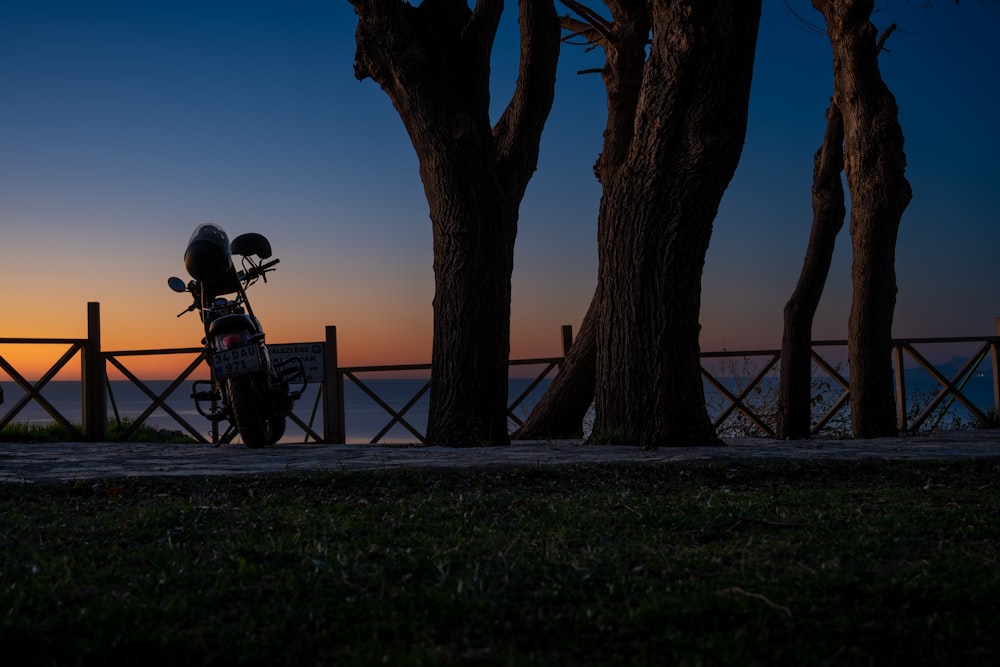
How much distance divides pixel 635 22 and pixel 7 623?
9678mm

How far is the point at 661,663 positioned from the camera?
2.32 m

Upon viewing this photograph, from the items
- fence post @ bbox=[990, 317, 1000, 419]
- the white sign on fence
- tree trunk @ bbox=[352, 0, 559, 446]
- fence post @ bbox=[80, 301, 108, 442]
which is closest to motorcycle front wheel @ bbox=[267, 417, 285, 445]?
tree trunk @ bbox=[352, 0, 559, 446]

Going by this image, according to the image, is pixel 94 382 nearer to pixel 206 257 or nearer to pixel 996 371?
pixel 206 257

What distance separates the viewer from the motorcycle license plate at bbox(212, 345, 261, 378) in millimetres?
7746

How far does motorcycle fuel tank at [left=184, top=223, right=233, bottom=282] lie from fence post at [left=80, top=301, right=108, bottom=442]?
14.5 feet

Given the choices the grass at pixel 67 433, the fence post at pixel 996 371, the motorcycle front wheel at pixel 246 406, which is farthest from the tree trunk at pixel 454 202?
the fence post at pixel 996 371

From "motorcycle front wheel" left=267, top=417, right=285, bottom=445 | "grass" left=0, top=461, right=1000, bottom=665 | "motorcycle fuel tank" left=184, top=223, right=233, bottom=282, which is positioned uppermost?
"motorcycle fuel tank" left=184, top=223, right=233, bottom=282

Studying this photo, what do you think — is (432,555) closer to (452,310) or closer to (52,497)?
(52,497)

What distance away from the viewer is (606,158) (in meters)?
10.6

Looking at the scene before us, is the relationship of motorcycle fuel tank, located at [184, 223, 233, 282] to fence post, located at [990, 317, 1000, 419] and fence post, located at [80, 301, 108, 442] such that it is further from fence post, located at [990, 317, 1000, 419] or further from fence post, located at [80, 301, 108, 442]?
fence post, located at [990, 317, 1000, 419]

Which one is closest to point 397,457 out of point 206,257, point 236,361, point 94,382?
point 236,361

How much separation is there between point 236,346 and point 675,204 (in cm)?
374

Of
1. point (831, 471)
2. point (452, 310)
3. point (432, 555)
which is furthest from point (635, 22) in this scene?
point (432, 555)

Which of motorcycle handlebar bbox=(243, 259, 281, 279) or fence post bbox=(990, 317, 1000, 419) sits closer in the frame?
motorcycle handlebar bbox=(243, 259, 281, 279)
